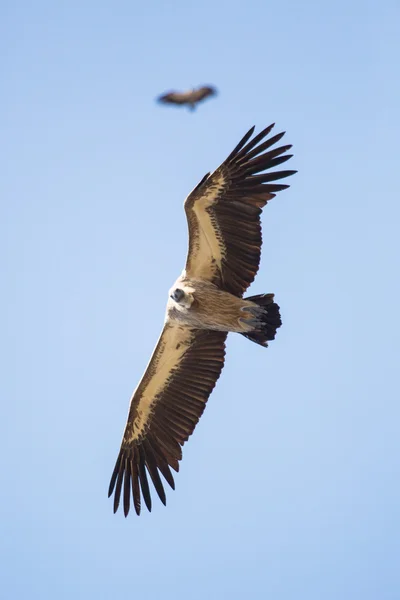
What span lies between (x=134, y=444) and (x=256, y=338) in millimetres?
2392

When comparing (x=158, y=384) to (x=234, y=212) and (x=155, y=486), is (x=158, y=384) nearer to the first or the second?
(x=155, y=486)

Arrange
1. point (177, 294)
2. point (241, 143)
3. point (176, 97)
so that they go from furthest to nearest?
1. point (176, 97)
2. point (177, 294)
3. point (241, 143)

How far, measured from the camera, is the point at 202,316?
1235 cm

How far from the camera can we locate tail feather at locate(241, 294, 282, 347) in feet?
39.6

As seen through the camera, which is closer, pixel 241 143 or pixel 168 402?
pixel 241 143

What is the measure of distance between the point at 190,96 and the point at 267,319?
4862 mm

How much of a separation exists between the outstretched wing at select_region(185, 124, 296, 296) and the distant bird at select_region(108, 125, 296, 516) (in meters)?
0.01

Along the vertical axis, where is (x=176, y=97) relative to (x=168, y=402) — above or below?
above

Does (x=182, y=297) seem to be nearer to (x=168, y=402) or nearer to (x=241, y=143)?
(x=168, y=402)

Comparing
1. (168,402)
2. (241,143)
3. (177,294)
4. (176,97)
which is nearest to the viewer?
(241,143)

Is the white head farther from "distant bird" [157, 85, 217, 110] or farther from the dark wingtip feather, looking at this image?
"distant bird" [157, 85, 217, 110]

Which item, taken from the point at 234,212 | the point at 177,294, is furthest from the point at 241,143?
the point at 177,294

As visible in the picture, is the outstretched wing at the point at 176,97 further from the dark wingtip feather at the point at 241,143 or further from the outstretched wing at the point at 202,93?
the dark wingtip feather at the point at 241,143

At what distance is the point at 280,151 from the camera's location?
11.8 m
